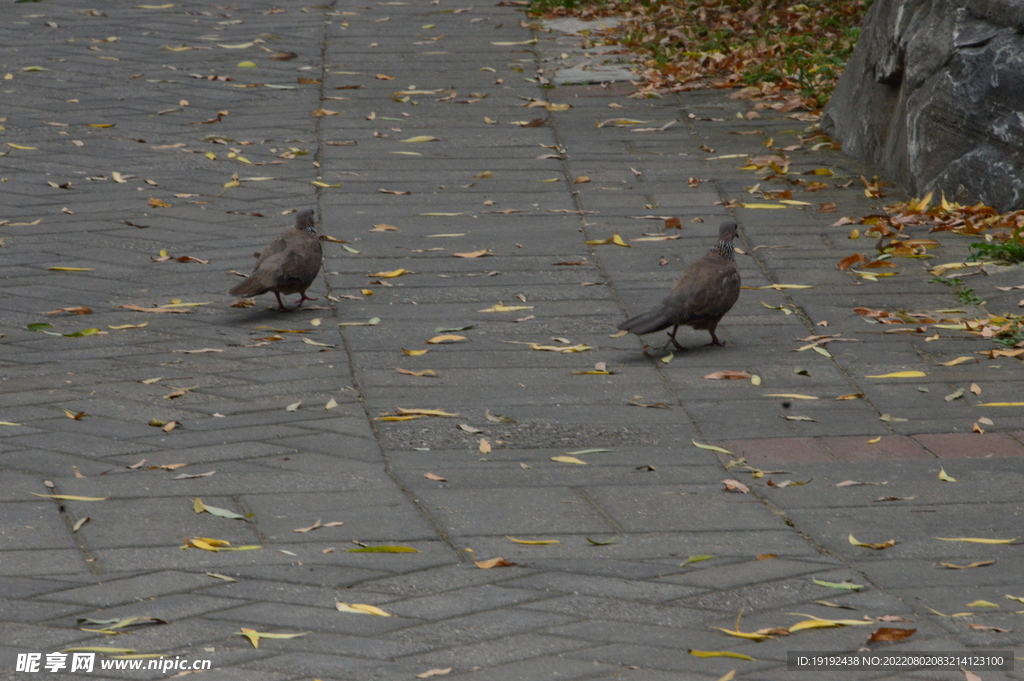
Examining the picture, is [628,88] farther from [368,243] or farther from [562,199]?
[368,243]

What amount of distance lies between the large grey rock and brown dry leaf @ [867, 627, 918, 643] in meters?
4.54

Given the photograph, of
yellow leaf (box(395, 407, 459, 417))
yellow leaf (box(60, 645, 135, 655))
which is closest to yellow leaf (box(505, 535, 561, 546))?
yellow leaf (box(395, 407, 459, 417))

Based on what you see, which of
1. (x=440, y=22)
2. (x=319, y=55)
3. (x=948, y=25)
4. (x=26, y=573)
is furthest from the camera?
(x=440, y=22)

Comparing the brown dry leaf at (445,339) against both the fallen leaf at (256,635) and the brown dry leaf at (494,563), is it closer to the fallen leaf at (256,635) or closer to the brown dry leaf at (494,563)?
the brown dry leaf at (494,563)

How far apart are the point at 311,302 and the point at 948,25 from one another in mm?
4105

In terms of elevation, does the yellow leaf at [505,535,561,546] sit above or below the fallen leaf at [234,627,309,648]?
below

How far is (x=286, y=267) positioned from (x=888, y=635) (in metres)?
3.36

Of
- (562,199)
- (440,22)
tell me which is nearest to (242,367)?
(562,199)

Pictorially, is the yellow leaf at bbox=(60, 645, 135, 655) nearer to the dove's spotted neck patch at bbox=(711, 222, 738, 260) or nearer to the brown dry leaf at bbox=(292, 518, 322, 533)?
the brown dry leaf at bbox=(292, 518, 322, 533)

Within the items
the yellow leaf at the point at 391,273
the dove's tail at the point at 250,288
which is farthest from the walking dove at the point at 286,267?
the yellow leaf at the point at 391,273

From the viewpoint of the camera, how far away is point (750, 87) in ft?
32.4

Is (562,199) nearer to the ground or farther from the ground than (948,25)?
nearer to the ground

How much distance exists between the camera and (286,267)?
226 inches

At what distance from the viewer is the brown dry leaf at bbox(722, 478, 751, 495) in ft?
13.9
